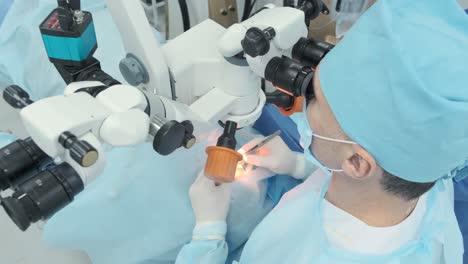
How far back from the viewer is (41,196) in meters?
0.56

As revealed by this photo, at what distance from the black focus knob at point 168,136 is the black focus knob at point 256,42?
0.17m

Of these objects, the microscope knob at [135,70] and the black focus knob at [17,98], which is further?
the microscope knob at [135,70]

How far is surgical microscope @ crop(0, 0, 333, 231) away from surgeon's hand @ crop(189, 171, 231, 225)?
0.14 metres

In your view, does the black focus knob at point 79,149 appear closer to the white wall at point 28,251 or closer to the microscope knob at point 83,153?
the microscope knob at point 83,153

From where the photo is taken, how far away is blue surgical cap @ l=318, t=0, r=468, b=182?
643 mm

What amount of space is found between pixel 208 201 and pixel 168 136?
1.25 feet

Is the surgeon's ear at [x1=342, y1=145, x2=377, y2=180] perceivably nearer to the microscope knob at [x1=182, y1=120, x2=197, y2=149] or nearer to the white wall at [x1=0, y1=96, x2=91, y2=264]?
the microscope knob at [x1=182, y1=120, x2=197, y2=149]

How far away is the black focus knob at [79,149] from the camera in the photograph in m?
0.57

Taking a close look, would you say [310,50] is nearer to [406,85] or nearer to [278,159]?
[406,85]

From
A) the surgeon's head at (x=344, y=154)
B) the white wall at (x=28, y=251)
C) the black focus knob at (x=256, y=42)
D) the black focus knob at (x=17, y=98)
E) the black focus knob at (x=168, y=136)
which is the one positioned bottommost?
the white wall at (x=28, y=251)

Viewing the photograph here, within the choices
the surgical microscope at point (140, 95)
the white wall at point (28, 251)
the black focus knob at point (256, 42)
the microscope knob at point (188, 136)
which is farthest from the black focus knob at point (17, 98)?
the white wall at point (28, 251)

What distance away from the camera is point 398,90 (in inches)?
26.0

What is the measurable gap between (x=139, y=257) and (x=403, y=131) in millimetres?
751

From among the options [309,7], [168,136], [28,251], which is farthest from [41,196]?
[28,251]
